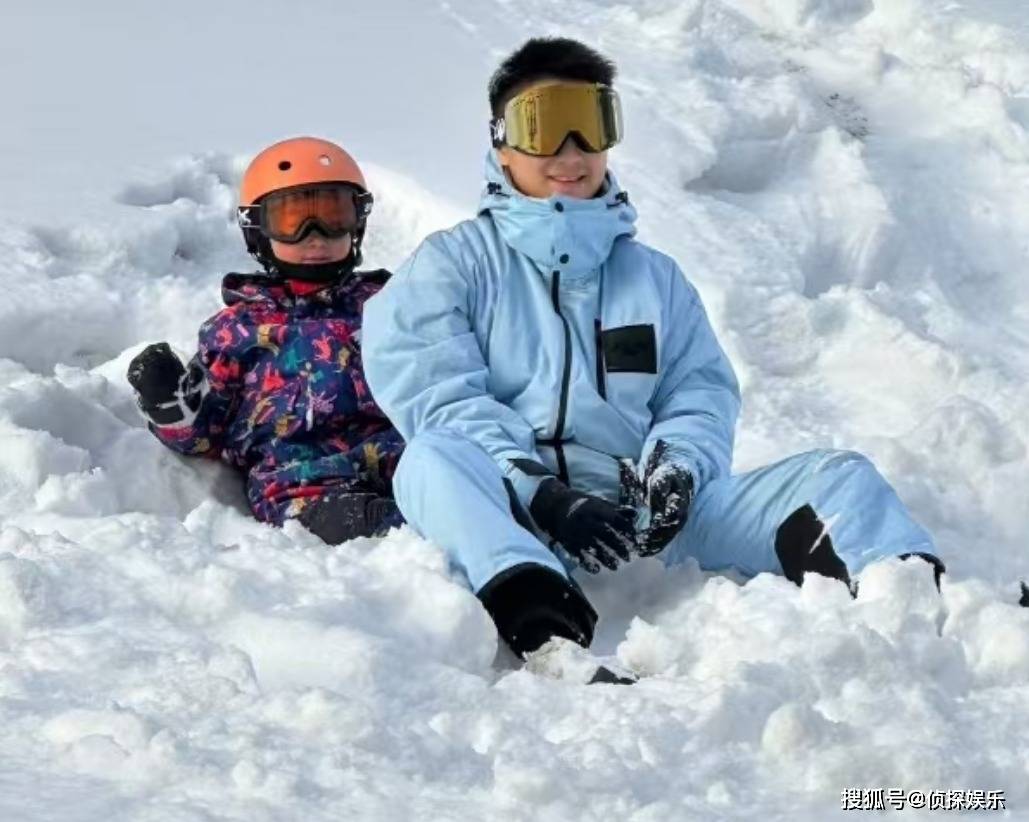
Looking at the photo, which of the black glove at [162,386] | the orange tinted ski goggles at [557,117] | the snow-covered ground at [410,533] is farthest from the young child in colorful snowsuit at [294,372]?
the orange tinted ski goggles at [557,117]

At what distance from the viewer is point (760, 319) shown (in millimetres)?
5648

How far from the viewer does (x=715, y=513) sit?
3756mm

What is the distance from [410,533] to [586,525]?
378mm

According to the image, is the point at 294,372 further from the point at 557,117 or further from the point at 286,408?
the point at 557,117

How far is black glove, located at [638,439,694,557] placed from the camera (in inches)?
142

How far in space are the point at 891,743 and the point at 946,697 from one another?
271 mm

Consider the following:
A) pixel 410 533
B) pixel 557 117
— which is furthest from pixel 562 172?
pixel 410 533

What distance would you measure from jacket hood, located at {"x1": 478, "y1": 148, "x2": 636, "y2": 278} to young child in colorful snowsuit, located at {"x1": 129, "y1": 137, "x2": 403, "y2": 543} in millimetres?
655

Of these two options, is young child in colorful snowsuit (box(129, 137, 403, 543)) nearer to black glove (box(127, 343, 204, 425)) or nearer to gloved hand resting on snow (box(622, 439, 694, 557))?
black glove (box(127, 343, 204, 425))

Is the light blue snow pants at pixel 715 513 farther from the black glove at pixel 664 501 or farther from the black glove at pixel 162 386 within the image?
the black glove at pixel 162 386

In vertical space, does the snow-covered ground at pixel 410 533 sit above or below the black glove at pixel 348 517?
above

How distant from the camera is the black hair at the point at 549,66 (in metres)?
4.14

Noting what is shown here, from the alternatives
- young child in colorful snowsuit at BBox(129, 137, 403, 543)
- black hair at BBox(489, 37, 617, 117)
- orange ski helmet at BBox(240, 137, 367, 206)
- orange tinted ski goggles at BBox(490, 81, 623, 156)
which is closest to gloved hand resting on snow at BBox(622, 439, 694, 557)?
young child in colorful snowsuit at BBox(129, 137, 403, 543)

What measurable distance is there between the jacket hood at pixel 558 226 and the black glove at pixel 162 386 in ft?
3.01
